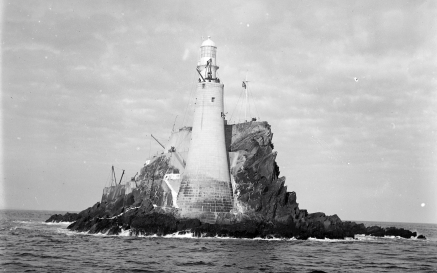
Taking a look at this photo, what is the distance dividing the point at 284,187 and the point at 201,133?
10560 mm

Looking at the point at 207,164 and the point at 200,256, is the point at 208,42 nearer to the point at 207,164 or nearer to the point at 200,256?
the point at 207,164

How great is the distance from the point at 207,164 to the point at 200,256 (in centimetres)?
1962

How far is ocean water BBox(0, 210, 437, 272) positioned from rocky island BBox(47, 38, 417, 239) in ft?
10.8

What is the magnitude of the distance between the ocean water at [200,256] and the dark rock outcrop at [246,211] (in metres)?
2.71

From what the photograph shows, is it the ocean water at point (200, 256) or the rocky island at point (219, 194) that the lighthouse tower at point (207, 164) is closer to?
the rocky island at point (219, 194)

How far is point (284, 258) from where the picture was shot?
3678 cm

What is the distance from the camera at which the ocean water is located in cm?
3175

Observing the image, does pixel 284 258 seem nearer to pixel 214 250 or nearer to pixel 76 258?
pixel 214 250

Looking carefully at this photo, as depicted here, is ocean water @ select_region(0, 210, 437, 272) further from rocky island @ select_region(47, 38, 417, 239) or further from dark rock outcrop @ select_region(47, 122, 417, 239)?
rocky island @ select_region(47, 38, 417, 239)

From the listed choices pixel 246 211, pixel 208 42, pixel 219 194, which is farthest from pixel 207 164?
pixel 208 42

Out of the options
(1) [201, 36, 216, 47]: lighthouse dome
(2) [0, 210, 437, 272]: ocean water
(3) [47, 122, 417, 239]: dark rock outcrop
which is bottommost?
(2) [0, 210, 437, 272]: ocean water

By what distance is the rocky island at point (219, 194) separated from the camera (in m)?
53.0

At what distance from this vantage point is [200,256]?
36.6 metres

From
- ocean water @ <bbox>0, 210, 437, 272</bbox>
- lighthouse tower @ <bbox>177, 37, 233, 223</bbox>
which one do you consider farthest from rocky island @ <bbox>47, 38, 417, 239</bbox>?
ocean water @ <bbox>0, 210, 437, 272</bbox>
